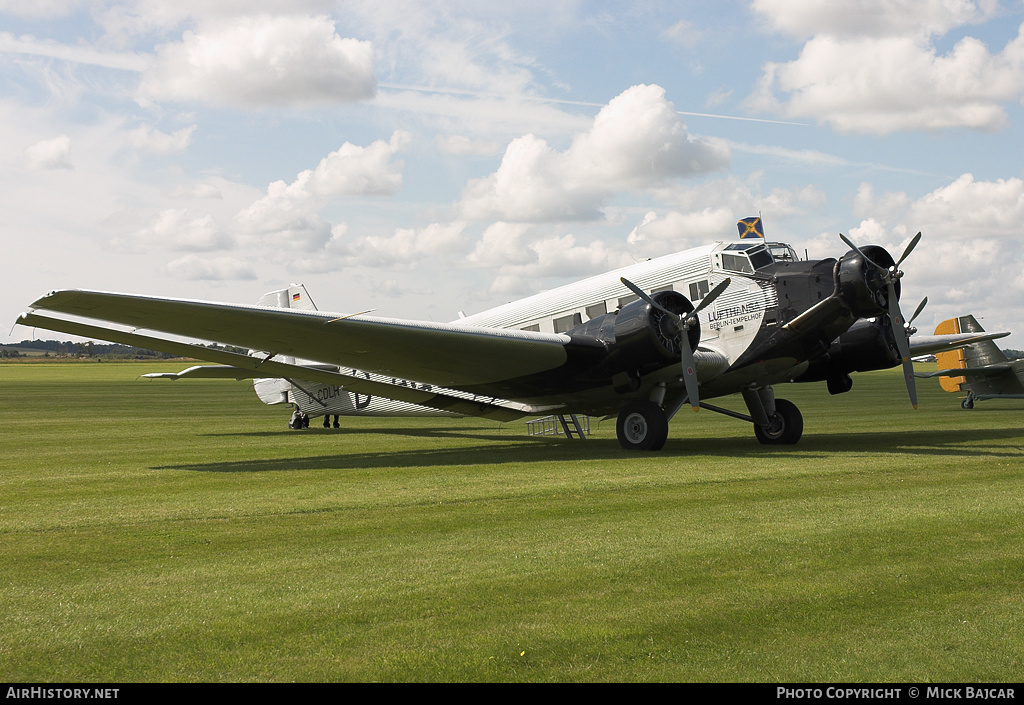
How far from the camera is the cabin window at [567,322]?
1709 cm

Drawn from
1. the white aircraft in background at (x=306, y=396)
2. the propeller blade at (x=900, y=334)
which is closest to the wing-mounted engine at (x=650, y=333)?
the propeller blade at (x=900, y=334)

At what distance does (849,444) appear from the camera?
15703mm

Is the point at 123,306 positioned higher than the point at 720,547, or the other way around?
the point at 123,306

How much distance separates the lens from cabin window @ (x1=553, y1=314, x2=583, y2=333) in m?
17.1

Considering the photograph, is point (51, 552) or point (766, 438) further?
point (766, 438)

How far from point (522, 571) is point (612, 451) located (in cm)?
953

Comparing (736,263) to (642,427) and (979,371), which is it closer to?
(642,427)

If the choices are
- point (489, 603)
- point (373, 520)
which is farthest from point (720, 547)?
point (373, 520)

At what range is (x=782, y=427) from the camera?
16.7 metres

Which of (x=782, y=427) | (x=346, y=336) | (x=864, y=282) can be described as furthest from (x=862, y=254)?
(x=346, y=336)

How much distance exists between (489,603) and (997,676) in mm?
2695
